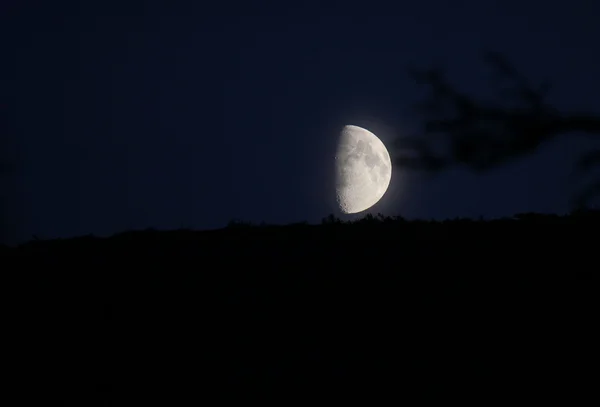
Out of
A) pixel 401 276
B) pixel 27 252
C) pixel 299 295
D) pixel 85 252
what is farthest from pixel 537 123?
pixel 27 252

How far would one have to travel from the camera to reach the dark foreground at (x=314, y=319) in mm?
4332

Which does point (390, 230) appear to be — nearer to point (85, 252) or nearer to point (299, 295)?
point (299, 295)

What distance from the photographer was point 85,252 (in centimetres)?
585

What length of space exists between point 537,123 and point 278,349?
4.98 meters

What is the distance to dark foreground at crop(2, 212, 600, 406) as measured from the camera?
4332 mm

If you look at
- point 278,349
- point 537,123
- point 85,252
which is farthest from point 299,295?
point 537,123

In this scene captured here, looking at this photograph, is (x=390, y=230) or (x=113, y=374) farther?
(x=390, y=230)

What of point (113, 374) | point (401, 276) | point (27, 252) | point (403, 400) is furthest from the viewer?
point (27, 252)

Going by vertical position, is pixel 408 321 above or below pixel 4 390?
above

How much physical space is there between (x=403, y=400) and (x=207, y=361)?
148 cm

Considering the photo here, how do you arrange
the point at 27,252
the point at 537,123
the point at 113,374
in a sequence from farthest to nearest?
the point at 537,123
the point at 27,252
the point at 113,374

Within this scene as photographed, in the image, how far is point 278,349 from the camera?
15.0 ft

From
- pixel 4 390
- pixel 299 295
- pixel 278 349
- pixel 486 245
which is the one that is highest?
pixel 486 245

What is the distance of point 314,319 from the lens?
15.8ft
